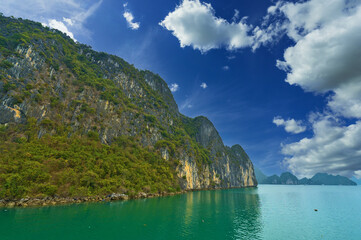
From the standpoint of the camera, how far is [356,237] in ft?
82.9

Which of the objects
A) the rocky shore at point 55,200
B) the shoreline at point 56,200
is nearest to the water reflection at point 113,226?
the shoreline at point 56,200

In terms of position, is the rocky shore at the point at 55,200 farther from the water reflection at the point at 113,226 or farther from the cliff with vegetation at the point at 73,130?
the water reflection at the point at 113,226

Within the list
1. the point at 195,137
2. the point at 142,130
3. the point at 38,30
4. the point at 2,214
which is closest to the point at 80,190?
the point at 2,214

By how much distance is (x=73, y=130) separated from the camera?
62.3 metres

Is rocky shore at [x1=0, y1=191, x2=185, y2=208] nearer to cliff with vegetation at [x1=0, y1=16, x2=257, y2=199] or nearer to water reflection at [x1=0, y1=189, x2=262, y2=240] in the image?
cliff with vegetation at [x1=0, y1=16, x2=257, y2=199]

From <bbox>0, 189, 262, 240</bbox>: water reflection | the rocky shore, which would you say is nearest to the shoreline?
the rocky shore

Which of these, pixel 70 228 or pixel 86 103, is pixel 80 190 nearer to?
pixel 70 228

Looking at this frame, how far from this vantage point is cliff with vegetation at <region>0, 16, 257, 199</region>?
4275 cm

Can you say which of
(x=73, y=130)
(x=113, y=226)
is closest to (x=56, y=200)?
(x=113, y=226)

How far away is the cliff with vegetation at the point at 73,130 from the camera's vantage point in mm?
42750

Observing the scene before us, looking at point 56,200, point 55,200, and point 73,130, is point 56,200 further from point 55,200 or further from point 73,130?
point 73,130

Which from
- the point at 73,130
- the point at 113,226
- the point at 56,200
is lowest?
the point at 113,226

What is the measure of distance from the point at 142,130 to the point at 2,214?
63.7 metres

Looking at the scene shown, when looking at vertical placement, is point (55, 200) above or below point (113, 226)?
above
